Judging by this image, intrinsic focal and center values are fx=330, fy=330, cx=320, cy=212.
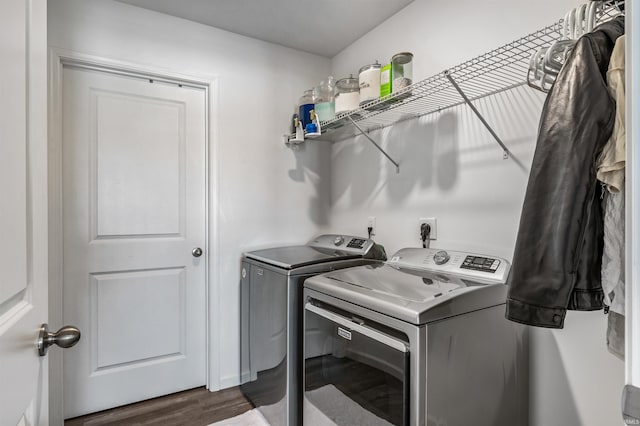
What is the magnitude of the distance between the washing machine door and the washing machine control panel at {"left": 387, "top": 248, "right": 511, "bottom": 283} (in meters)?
0.52

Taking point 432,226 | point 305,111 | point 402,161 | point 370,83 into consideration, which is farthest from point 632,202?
point 305,111

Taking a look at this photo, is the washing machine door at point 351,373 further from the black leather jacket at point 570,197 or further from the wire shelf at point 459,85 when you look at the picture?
the wire shelf at point 459,85

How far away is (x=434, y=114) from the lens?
71.2 inches

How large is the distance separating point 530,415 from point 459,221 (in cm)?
86

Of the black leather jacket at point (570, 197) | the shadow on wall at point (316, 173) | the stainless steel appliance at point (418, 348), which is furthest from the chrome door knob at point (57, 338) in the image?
the shadow on wall at point (316, 173)

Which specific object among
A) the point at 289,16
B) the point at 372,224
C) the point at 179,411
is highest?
the point at 289,16

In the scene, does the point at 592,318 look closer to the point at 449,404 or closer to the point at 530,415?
the point at 530,415

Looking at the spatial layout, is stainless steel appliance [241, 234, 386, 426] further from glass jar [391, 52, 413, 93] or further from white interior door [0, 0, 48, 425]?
white interior door [0, 0, 48, 425]

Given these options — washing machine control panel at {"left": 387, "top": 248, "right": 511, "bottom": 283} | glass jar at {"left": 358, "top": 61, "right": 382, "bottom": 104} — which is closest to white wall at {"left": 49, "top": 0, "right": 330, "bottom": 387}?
glass jar at {"left": 358, "top": 61, "right": 382, "bottom": 104}

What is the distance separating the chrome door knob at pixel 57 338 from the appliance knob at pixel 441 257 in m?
1.41

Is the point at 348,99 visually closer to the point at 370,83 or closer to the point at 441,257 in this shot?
the point at 370,83

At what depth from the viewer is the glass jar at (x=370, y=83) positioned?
1742 millimetres

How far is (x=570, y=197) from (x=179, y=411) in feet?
7.39

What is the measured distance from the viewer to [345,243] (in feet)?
7.41
